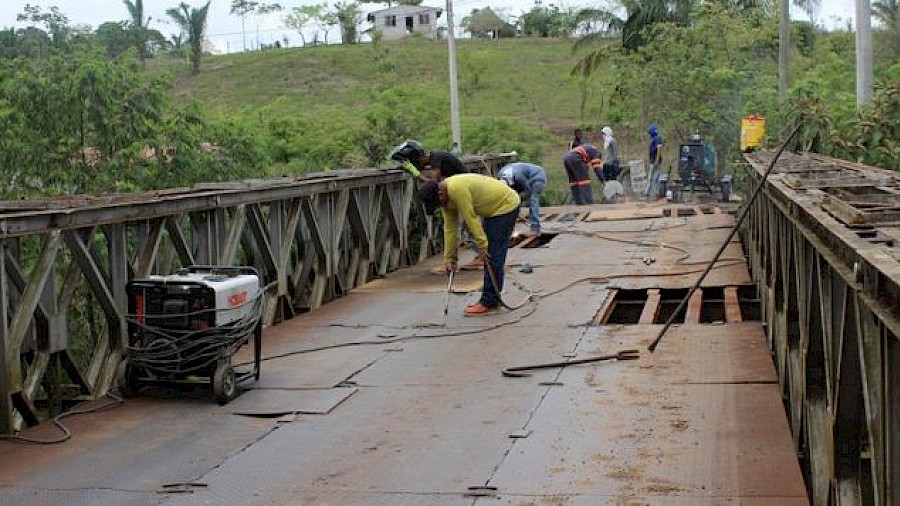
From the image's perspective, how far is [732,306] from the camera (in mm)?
10375

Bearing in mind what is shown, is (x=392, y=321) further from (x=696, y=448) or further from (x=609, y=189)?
(x=609, y=189)

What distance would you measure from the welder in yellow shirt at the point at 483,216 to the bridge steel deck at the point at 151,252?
151 centimetres

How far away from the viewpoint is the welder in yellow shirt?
10.5 meters

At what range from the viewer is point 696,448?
20.0ft

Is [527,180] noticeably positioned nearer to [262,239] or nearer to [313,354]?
[262,239]

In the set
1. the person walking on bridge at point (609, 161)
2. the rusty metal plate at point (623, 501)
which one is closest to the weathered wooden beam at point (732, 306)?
the rusty metal plate at point (623, 501)

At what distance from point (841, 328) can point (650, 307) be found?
628 centimetres

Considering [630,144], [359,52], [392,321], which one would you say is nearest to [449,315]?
[392,321]

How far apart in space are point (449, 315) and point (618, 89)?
83.7 feet

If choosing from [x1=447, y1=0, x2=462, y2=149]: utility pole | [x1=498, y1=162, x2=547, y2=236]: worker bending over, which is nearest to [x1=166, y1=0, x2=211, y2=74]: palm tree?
[x1=447, y1=0, x2=462, y2=149]: utility pole

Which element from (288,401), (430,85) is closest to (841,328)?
(288,401)

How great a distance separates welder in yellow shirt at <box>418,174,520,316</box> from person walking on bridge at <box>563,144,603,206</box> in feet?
36.3

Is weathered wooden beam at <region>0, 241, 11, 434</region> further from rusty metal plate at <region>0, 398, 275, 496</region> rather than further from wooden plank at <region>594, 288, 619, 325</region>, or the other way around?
wooden plank at <region>594, 288, 619, 325</region>

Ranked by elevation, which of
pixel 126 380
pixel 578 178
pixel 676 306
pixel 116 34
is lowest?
pixel 676 306
